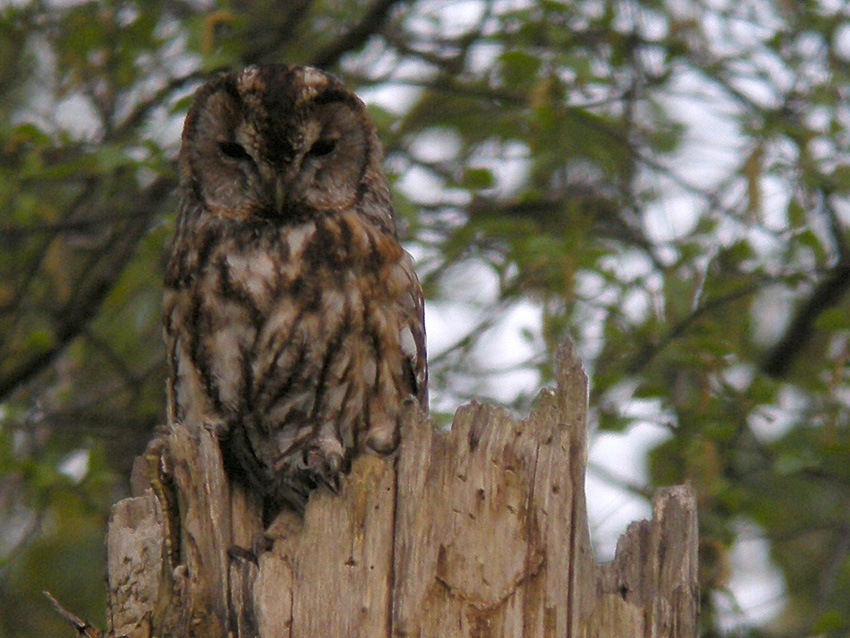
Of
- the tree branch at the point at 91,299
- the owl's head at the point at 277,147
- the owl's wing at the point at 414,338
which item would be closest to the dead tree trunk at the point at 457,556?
the owl's wing at the point at 414,338

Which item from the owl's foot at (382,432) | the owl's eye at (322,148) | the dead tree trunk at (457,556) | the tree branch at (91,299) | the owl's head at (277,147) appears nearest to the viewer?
the dead tree trunk at (457,556)

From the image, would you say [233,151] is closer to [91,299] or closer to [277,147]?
[277,147]

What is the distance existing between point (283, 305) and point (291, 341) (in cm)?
9

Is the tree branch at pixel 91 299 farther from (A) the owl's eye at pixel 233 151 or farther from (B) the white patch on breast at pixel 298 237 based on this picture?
(B) the white patch on breast at pixel 298 237

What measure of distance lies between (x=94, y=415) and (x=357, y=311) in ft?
5.92

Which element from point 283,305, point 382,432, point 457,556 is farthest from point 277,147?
point 457,556

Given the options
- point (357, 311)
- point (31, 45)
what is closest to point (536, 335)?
point (357, 311)

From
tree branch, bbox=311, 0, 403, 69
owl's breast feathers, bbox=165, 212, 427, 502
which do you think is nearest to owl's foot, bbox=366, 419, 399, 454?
owl's breast feathers, bbox=165, 212, 427, 502

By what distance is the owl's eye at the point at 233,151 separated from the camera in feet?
9.57

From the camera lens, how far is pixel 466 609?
1.95 metres

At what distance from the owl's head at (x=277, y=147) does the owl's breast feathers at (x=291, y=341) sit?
10 cm

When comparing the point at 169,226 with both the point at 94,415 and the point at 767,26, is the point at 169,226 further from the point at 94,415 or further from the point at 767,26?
the point at 767,26

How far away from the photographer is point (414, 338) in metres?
2.88

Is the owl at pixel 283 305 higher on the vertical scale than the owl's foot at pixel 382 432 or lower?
higher
